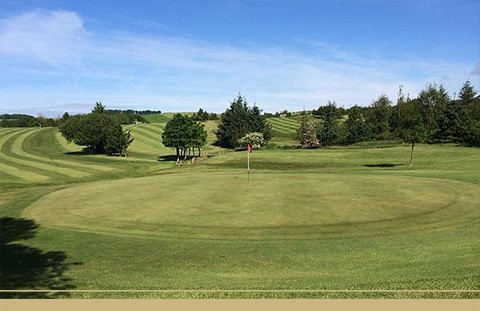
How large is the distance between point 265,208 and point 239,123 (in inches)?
3566

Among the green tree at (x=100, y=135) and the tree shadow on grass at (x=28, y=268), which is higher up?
the green tree at (x=100, y=135)

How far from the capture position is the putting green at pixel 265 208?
25.3 metres

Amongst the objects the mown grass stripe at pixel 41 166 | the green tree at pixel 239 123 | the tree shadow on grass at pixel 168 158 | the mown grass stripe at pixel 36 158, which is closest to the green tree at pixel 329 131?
the green tree at pixel 239 123

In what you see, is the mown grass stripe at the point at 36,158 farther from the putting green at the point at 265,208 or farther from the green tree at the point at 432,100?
the green tree at the point at 432,100

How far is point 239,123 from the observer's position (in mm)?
120000

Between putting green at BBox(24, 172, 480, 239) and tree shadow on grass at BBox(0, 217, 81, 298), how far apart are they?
13.4ft

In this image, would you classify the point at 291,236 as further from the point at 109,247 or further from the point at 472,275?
the point at 472,275

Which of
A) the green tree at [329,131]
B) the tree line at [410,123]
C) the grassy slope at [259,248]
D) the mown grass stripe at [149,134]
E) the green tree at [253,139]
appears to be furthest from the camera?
the mown grass stripe at [149,134]

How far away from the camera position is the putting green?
25.3 metres

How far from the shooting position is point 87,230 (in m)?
26.2

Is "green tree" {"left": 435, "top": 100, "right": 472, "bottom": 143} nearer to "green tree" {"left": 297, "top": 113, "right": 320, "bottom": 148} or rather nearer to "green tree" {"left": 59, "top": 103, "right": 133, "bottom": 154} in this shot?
"green tree" {"left": 297, "top": 113, "right": 320, "bottom": 148}

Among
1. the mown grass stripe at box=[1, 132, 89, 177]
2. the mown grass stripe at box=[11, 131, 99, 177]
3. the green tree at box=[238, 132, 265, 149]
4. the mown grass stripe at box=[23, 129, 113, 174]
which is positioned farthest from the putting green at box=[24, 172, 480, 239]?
the green tree at box=[238, 132, 265, 149]

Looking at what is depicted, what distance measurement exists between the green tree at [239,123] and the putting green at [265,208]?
75302 mm

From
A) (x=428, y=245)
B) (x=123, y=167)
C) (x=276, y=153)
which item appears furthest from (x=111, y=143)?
(x=428, y=245)
